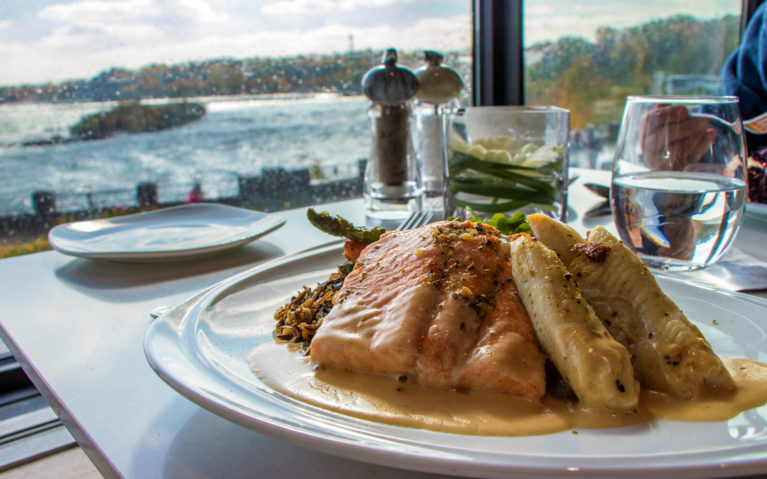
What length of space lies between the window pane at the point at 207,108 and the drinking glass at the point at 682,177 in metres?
2.31

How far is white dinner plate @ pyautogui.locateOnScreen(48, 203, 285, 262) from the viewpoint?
5.27 feet

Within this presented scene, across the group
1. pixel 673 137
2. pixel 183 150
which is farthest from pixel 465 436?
pixel 183 150

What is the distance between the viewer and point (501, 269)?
98cm

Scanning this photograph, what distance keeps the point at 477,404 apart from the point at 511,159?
1.18 metres

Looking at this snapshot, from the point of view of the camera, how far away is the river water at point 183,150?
106 inches

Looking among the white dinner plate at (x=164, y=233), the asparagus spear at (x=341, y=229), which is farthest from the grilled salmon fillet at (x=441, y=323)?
the white dinner plate at (x=164, y=233)

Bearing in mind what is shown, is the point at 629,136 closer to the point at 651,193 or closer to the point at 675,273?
the point at 651,193

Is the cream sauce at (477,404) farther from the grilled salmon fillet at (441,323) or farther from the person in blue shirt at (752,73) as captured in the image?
the person in blue shirt at (752,73)

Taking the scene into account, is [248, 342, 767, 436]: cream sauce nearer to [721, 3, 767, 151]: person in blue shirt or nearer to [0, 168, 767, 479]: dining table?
[0, 168, 767, 479]: dining table

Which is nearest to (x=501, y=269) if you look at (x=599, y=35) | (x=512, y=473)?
(x=512, y=473)

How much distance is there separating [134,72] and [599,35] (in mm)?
2912

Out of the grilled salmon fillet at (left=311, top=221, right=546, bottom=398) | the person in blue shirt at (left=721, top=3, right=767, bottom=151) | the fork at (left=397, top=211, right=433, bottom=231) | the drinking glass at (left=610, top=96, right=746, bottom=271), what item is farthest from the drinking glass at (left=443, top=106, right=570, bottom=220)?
the person in blue shirt at (left=721, top=3, right=767, bottom=151)

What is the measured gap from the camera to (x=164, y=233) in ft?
6.33

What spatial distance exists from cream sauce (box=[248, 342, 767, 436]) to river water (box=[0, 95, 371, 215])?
93.9 inches
